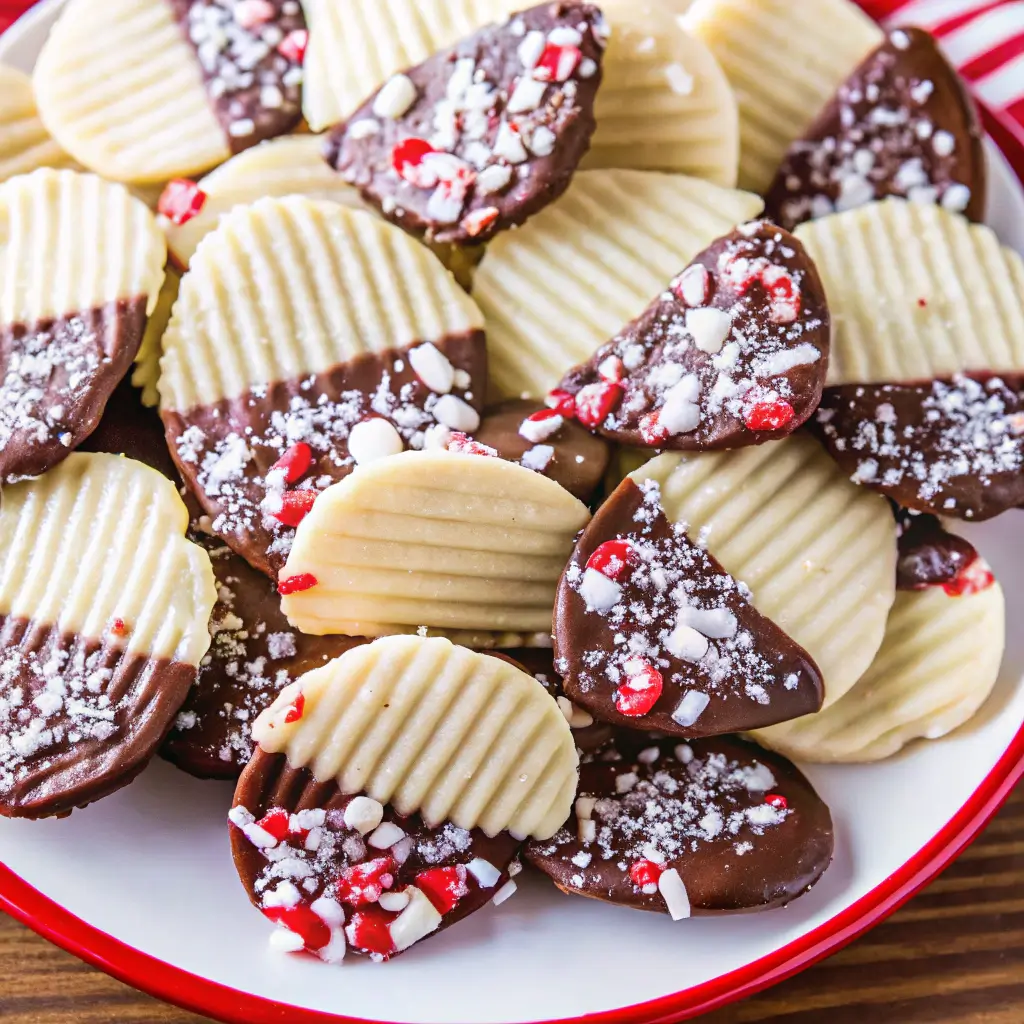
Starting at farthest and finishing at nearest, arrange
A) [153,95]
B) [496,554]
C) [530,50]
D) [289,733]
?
[153,95]
[530,50]
[496,554]
[289,733]

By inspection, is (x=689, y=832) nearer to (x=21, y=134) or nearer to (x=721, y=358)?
(x=721, y=358)

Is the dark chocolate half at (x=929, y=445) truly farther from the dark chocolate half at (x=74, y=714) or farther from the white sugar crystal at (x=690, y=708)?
the dark chocolate half at (x=74, y=714)

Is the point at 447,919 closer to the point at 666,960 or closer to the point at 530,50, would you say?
the point at 666,960

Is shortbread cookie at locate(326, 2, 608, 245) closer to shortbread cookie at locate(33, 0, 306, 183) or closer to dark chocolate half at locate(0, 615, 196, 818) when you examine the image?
shortbread cookie at locate(33, 0, 306, 183)

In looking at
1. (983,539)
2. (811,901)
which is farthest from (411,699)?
(983,539)


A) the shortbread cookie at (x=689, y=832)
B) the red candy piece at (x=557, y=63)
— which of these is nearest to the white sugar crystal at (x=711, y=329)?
the red candy piece at (x=557, y=63)

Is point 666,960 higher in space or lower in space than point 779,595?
lower
